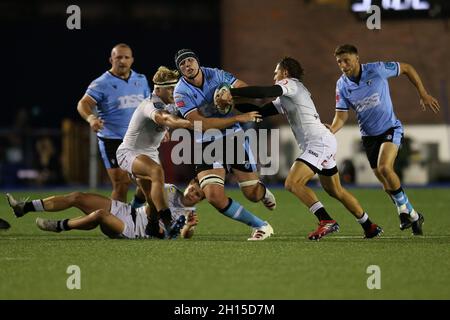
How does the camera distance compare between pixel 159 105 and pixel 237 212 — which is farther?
pixel 159 105

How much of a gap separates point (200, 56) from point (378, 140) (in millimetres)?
18903

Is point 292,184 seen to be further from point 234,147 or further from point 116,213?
point 116,213

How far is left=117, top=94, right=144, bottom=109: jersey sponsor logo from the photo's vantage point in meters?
12.8

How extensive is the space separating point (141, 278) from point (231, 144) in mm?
3129

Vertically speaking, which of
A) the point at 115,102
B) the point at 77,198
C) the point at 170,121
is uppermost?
the point at 115,102

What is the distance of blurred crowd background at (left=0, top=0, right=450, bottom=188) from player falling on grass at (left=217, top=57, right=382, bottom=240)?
1344 centimetres

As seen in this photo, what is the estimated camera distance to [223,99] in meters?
10.2

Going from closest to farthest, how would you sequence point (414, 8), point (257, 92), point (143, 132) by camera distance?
point (257, 92) < point (143, 132) < point (414, 8)

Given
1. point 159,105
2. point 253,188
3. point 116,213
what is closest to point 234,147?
point 253,188

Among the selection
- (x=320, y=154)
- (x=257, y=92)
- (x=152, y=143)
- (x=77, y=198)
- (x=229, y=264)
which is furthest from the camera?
(x=152, y=143)

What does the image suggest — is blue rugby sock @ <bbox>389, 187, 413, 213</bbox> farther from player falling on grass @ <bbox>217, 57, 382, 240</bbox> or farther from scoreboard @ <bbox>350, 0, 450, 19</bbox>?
scoreboard @ <bbox>350, 0, 450, 19</bbox>

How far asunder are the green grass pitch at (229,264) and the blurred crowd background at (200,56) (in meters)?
13.3

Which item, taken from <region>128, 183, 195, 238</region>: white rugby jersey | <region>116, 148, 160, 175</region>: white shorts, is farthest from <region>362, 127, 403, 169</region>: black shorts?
<region>116, 148, 160, 175</region>: white shorts
